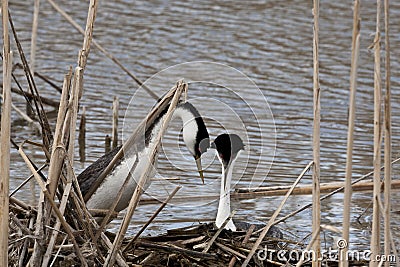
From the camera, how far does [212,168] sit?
6.44 meters

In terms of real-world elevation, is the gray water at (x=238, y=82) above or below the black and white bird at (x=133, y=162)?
above

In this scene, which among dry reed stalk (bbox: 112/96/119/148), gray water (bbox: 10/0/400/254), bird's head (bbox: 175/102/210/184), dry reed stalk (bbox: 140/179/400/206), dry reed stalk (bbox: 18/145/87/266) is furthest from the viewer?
dry reed stalk (bbox: 112/96/119/148)

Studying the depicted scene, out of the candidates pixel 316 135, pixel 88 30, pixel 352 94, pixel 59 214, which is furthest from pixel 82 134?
pixel 352 94

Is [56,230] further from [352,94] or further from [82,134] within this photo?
[82,134]

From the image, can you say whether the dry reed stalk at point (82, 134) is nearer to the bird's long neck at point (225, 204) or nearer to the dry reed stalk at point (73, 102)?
the bird's long neck at point (225, 204)

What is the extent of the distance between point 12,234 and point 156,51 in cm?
611

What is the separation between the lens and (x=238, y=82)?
349 inches

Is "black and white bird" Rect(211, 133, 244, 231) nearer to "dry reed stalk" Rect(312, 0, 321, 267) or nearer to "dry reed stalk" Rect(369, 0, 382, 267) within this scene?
"dry reed stalk" Rect(312, 0, 321, 267)

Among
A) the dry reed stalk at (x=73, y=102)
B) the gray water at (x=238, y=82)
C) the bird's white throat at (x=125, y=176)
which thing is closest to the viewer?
the dry reed stalk at (x=73, y=102)

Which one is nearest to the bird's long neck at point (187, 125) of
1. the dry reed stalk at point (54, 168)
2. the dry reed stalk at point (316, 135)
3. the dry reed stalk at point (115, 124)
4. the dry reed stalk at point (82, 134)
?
the dry reed stalk at point (54, 168)

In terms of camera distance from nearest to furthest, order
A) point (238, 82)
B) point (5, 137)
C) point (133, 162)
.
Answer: point (5, 137) < point (133, 162) < point (238, 82)

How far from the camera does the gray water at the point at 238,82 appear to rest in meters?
6.02

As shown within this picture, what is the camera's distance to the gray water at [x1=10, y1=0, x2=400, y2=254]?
6.02m

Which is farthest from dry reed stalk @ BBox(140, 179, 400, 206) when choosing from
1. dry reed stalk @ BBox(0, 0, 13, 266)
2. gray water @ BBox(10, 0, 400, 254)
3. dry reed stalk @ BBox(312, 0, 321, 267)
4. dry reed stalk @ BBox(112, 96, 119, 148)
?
dry reed stalk @ BBox(0, 0, 13, 266)
